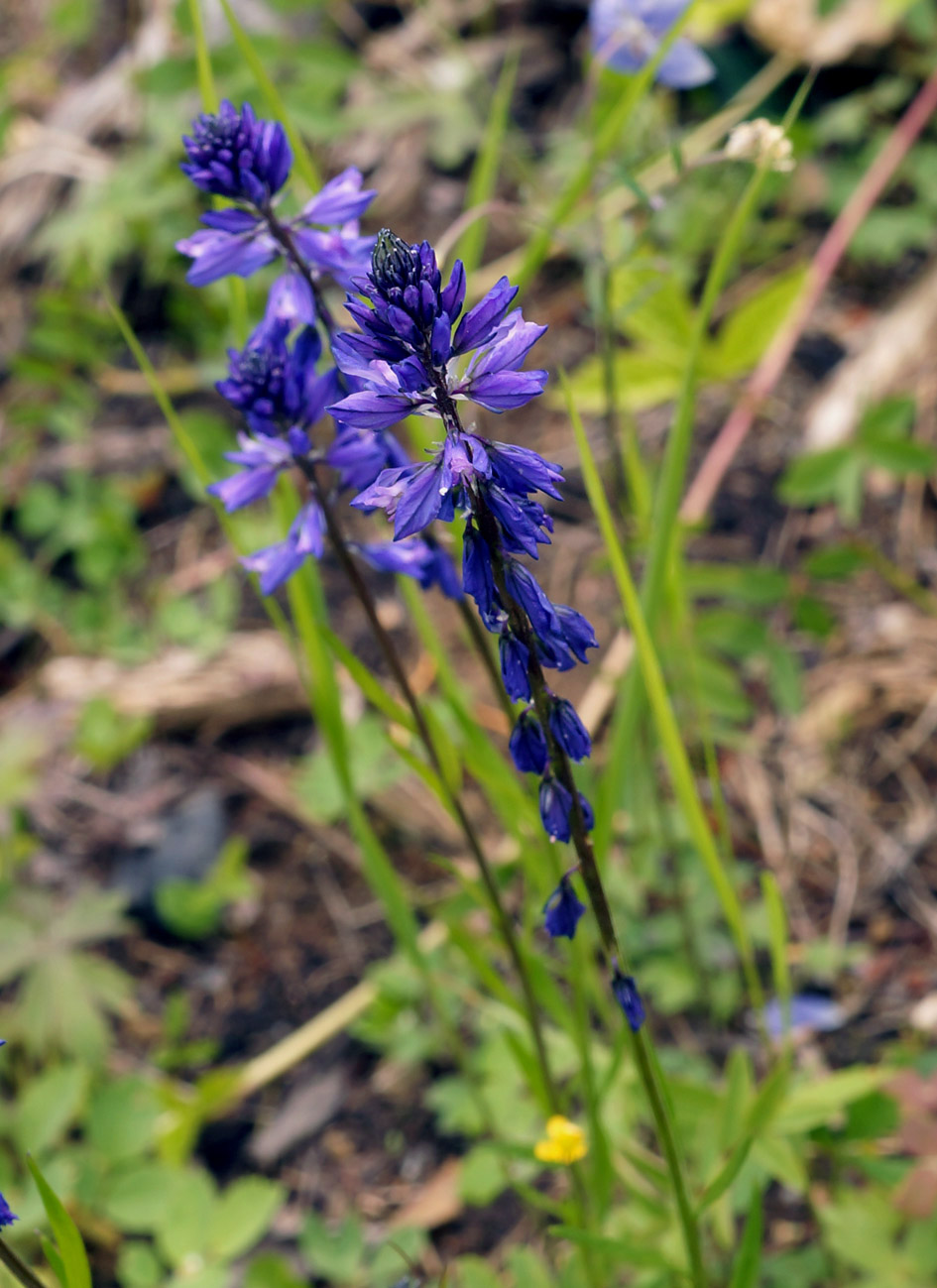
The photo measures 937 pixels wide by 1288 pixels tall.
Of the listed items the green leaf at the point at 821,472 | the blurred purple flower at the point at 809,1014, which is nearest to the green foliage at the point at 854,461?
the green leaf at the point at 821,472

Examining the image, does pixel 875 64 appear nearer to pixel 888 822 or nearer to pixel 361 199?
pixel 888 822

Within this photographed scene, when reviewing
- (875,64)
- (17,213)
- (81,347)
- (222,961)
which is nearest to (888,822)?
(222,961)

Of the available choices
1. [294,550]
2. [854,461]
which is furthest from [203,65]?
[854,461]

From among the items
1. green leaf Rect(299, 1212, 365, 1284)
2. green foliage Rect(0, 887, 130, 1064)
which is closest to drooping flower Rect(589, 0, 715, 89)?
green foliage Rect(0, 887, 130, 1064)

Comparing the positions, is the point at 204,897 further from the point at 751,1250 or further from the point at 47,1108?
the point at 751,1250

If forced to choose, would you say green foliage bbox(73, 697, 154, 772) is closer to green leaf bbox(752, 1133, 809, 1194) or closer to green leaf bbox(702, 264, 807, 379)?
green leaf bbox(702, 264, 807, 379)

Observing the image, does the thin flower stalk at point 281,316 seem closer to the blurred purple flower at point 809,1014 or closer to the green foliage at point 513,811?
the green foliage at point 513,811

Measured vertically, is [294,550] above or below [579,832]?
above
